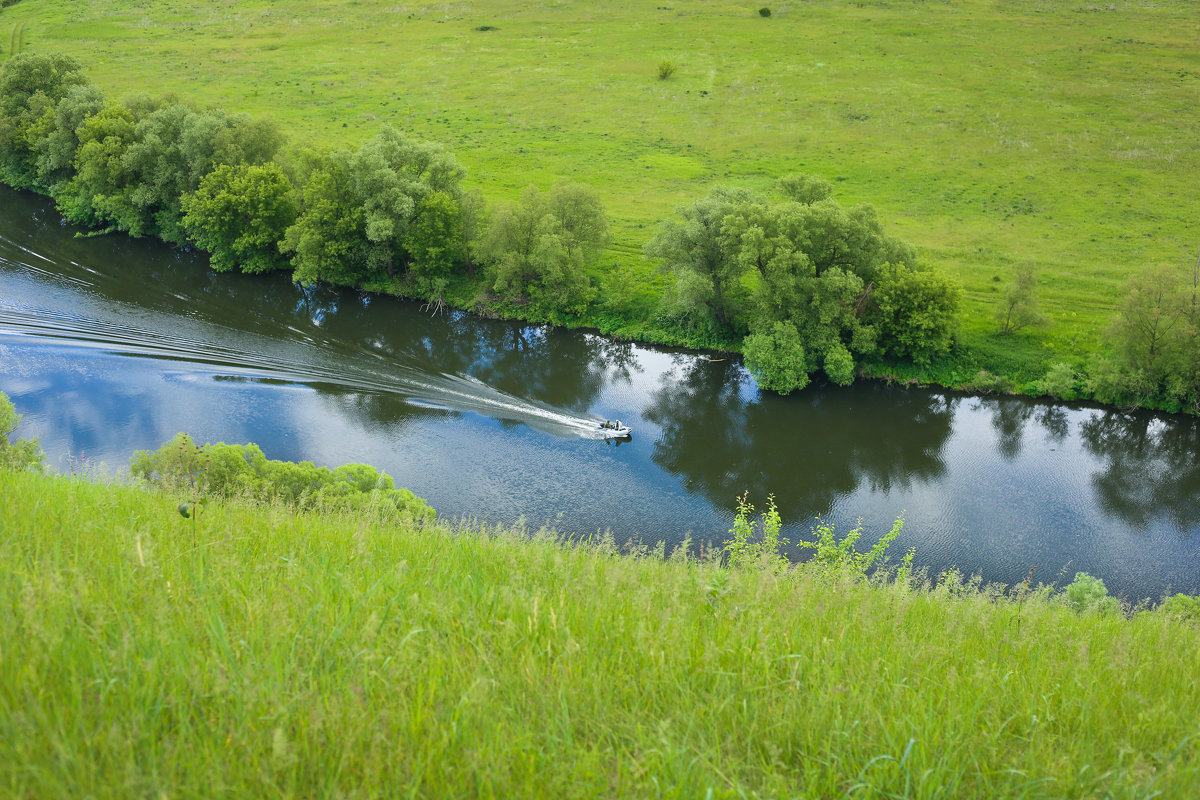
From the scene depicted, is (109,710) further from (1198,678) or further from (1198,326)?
(1198,326)

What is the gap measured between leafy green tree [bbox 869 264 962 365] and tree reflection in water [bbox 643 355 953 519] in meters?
2.56

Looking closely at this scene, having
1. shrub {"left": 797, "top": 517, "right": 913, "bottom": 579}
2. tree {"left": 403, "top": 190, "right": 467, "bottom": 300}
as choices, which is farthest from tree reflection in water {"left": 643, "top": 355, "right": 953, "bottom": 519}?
tree {"left": 403, "top": 190, "right": 467, "bottom": 300}

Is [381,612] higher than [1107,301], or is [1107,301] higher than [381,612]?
[1107,301]

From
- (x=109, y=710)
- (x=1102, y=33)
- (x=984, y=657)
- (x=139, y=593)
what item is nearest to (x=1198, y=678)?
(x=984, y=657)

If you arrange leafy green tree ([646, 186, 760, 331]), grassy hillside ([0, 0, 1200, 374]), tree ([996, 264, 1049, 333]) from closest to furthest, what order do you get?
leafy green tree ([646, 186, 760, 331]) < tree ([996, 264, 1049, 333]) < grassy hillside ([0, 0, 1200, 374])

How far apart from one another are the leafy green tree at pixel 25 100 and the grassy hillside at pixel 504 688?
69.1 metres

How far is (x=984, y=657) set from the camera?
545 cm

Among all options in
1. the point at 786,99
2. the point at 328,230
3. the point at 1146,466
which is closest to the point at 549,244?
the point at 328,230

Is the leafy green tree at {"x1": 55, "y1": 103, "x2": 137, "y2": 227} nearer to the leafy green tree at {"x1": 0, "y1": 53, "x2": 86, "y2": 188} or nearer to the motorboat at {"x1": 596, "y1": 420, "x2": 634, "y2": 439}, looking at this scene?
the leafy green tree at {"x1": 0, "y1": 53, "x2": 86, "y2": 188}

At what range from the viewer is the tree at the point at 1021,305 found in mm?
38688

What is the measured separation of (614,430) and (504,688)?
29.4 meters

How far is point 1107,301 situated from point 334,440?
4445 cm

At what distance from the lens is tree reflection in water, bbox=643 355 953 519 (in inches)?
1243

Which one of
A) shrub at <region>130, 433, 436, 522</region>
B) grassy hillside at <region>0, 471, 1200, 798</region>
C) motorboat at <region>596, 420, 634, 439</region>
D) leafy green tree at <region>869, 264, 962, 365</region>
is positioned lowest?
shrub at <region>130, 433, 436, 522</region>
